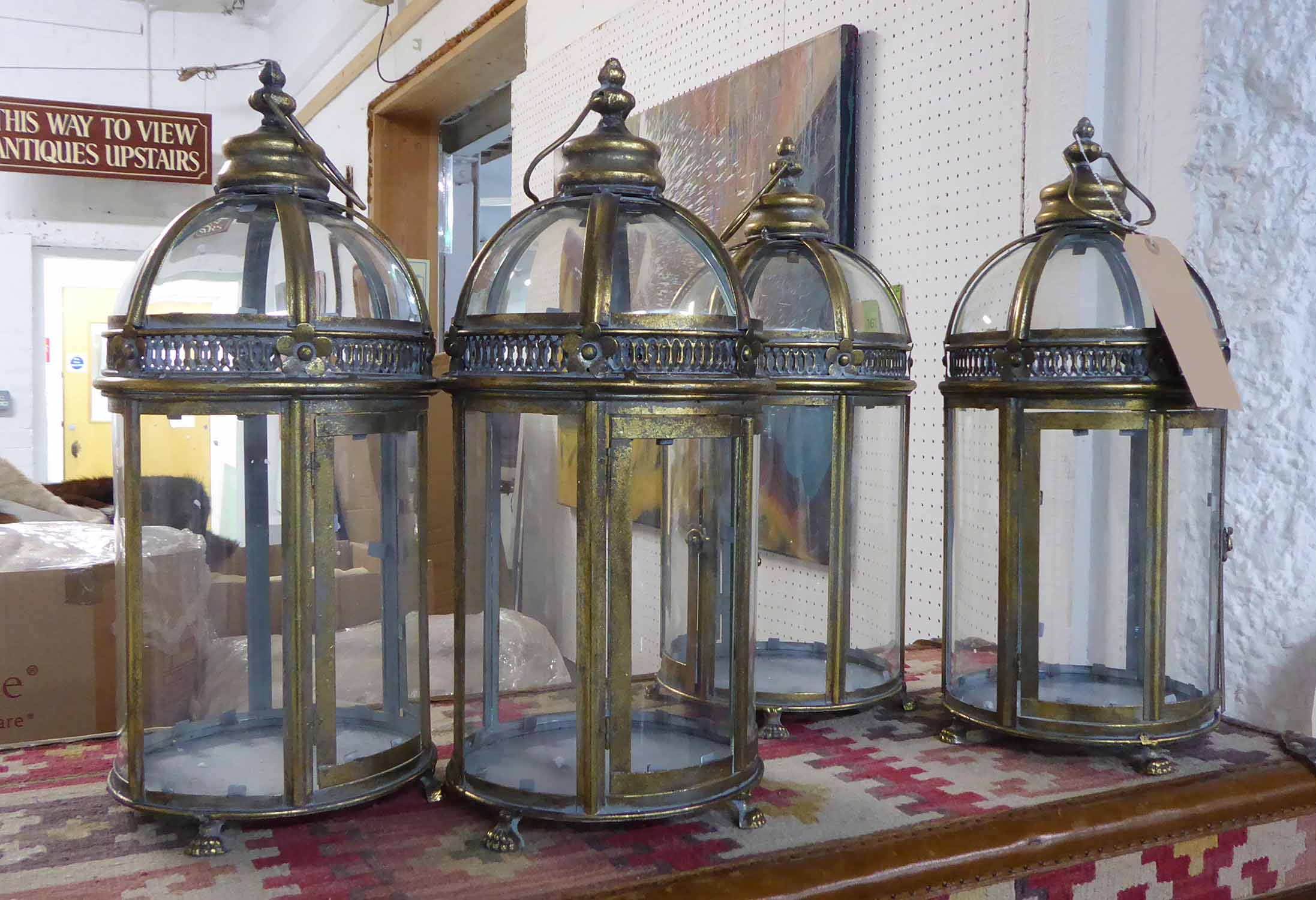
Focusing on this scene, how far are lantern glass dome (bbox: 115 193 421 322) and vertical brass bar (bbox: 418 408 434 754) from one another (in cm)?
14

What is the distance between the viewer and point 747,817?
108 cm

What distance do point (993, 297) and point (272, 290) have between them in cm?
87

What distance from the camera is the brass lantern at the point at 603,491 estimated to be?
40.4 inches

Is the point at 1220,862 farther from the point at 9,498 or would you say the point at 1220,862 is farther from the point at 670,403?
the point at 9,498

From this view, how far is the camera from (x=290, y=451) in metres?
1.01

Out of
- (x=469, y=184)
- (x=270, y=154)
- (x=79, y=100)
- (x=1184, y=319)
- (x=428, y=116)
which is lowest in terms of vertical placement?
(x=1184, y=319)

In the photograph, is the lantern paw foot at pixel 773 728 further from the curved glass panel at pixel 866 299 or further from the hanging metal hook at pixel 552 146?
the hanging metal hook at pixel 552 146

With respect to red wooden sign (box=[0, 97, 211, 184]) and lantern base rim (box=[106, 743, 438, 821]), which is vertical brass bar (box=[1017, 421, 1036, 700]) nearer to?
lantern base rim (box=[106, 743, 438, 821])

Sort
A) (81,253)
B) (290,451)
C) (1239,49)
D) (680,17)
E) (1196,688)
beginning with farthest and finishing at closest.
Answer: (81,253) → (680,17) → (1239,49) → (1196,688) → (290,451)

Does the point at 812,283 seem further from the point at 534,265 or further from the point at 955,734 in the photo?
the point at 955,734

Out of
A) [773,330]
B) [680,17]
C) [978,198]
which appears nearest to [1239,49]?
[978,198]

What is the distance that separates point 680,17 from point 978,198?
1.47 metres

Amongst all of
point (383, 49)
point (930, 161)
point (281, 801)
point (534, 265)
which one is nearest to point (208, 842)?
point (281, 801)

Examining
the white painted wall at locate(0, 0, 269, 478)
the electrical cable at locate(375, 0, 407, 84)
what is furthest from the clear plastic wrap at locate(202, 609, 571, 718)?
the white painted wall at locate(0, 0, 269, 478)
